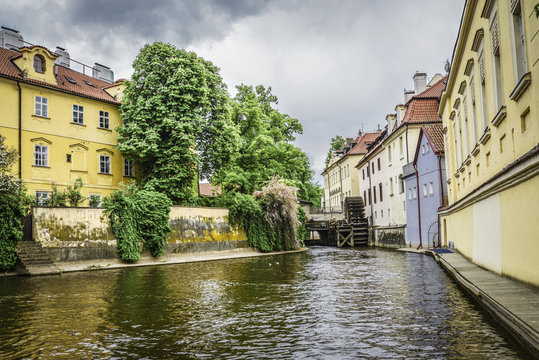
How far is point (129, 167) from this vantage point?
1296 inches

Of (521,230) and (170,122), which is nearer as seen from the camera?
(521,230)

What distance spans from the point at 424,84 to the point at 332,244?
19.4 meters

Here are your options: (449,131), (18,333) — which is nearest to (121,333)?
(18,333)

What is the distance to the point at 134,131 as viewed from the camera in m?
29.7

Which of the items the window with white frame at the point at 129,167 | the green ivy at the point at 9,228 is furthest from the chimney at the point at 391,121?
the green ivy at the point at 9,228

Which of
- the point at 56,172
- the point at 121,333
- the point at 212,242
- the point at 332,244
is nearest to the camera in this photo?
the point at 121,333

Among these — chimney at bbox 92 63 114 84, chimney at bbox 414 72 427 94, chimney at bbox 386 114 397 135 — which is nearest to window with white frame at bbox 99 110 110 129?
chimney at bbox 92 63 114 84

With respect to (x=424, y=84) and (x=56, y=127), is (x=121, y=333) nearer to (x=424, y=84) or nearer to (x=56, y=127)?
(x=56, y=127)

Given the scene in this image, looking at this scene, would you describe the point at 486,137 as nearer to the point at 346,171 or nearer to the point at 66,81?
the point at 66,81

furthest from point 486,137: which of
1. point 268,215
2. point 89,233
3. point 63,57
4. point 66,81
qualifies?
point 63,57

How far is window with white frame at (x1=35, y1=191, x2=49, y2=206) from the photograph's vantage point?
2500cm

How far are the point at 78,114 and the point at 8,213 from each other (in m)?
12.0

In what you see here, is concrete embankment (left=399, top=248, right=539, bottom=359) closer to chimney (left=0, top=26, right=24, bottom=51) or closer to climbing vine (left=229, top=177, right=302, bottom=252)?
climbing vine (left=229, top=177, right=302, bottom=252)

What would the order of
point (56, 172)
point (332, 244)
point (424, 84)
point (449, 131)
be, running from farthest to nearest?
point (332, 244) < point (424, 84) < point (56, 172) < point (449, 131)
